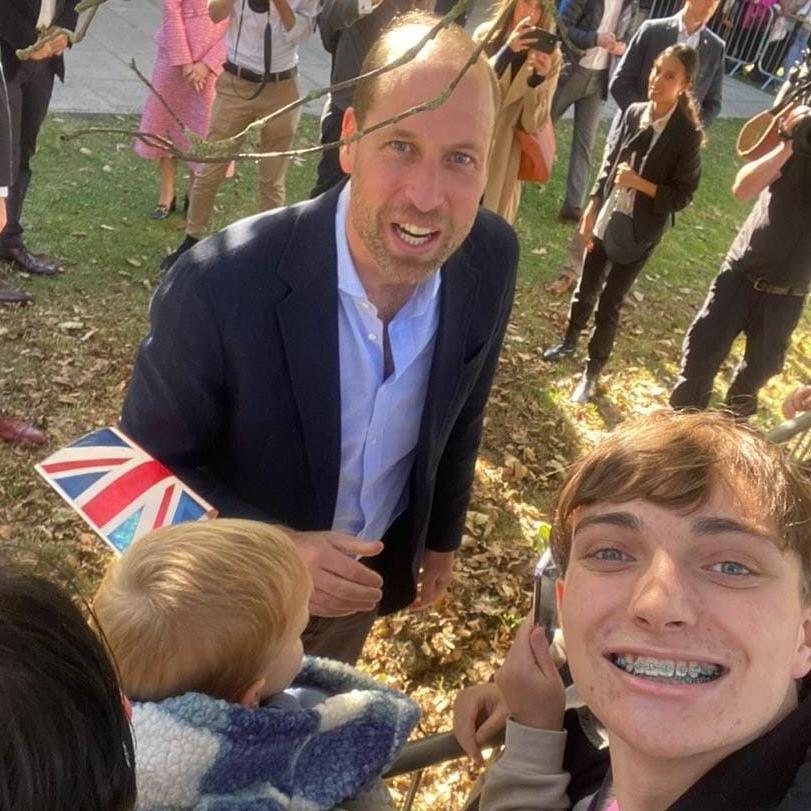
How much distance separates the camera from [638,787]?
1319mm

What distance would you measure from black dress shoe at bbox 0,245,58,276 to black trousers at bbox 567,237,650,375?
332 cm

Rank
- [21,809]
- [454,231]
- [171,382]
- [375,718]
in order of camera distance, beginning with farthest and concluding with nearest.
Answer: [454,231]
[171,382]
[375,718]
[21,809]

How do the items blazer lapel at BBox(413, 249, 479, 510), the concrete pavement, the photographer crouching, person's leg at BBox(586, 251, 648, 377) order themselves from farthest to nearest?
the concrete pavement < person's leg at BBox(586, 251, 648, 377) < the photographer crouching < blazer lapel at BBox(413, 249, 479, 510)

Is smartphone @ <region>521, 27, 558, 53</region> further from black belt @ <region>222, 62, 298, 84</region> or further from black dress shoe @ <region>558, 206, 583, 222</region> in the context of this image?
black dress shoe @ <region>558, 206, 583, 222</region>

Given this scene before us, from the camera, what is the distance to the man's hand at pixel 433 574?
2.81 metres

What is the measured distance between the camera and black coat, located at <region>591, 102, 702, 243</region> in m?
4.59

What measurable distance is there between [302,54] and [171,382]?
9546mm

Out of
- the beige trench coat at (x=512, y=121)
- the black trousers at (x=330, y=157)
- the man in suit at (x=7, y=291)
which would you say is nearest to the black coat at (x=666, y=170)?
the beige trench coat at (x=512, y=121)

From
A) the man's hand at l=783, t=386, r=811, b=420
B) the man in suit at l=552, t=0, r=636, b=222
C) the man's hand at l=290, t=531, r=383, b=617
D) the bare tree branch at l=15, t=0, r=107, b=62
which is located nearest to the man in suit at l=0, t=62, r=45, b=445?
the man's hand at l=290, t=531, r=383, b=617

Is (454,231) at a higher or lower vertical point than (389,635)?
higher

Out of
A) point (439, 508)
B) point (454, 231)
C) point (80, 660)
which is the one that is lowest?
point (439, 508)

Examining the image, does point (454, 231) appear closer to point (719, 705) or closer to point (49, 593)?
point (719, 705)

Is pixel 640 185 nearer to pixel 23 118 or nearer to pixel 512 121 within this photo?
pixel 512 121

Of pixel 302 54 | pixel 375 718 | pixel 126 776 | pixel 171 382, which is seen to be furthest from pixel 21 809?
pixel 302 54
